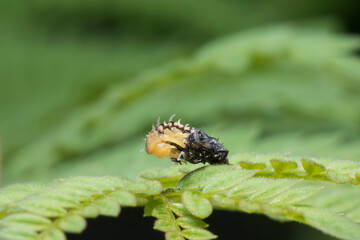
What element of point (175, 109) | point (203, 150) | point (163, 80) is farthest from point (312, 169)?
point (175, 109)

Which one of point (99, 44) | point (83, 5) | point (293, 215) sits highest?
point (83, 5)

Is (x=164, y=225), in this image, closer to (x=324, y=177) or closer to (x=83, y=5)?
(x=324, y=177)

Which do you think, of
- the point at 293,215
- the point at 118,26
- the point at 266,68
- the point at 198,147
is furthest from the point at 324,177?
the point at 118,26

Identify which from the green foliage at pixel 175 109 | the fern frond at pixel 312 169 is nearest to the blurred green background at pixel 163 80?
the green foliage at pixel 175 109

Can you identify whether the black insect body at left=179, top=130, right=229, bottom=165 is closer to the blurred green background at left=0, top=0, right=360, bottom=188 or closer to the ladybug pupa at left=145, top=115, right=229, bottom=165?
the ladybug pupa at left=145, top=115, right=229, bottom=165

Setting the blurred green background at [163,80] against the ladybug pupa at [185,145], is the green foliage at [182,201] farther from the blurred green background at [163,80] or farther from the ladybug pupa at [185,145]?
the blurred green background at [163,80]

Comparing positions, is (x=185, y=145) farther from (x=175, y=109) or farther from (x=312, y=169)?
(x=175, y=109)
